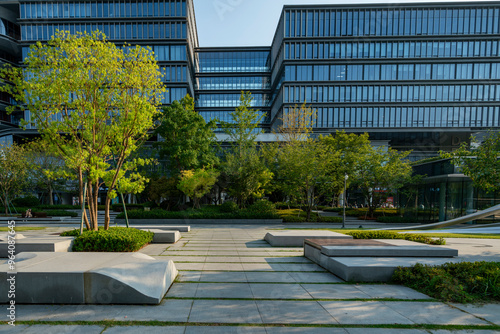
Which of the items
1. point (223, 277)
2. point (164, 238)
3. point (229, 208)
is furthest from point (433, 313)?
point (229, 208)

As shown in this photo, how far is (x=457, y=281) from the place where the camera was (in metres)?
6.06

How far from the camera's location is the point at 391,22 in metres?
48.2

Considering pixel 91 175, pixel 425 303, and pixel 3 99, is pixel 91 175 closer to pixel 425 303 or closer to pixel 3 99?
pixel 425 303

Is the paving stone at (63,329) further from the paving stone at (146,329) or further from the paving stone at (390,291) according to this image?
the paving stone at (390,291)

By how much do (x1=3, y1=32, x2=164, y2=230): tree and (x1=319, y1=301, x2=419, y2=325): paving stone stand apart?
957 centimetres

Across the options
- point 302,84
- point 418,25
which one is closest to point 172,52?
point 302,84

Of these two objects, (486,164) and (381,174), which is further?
(381,174)

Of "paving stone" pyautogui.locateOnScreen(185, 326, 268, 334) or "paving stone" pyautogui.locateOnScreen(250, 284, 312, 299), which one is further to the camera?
"paving stone" pyautogui.locateOnScreen(250, 284, 312, 299)

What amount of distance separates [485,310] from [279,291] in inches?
170

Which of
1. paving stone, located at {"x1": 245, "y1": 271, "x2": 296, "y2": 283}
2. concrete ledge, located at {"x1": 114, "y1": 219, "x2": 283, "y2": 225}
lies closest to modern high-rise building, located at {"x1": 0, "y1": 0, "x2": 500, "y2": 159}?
concrete ledge, located at {"x1": 114, "y1": 219, "x2": 283, "y2": 225}

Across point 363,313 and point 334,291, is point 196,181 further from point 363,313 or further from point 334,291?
Result: point 363,313

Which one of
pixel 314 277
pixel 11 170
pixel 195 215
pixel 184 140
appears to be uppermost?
pixel 184 140

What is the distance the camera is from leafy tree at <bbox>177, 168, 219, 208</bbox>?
23656 mm

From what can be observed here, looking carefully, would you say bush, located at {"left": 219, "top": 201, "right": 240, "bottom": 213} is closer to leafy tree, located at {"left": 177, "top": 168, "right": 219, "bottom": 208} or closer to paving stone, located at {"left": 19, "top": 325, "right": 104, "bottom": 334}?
leafy tree, located at {"left": 177, "top": 168, "right": 219, "bottom": 208}
